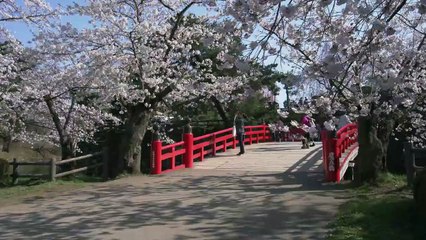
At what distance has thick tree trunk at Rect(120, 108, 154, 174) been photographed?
15.9m

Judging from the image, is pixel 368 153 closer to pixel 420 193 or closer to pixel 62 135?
pixel 420 193

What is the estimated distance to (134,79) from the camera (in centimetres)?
1717

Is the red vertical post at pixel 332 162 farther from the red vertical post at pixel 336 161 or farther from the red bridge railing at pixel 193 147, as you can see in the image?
the red bridge railing at pixel 193 147

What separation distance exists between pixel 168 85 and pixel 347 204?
324 inches

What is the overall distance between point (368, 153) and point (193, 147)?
24.9ft

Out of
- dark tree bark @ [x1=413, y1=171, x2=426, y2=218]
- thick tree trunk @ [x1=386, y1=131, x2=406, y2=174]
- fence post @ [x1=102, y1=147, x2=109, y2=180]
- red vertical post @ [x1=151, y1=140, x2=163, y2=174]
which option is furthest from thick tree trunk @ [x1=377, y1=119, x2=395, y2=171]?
thick tree trunk @ [x1=386, y1=131, x2=406, y2=174]

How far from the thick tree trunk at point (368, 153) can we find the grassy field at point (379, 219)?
62.4 inches

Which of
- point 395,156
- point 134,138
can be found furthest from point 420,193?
point 395,156

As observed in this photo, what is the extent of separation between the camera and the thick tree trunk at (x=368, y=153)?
12516mm

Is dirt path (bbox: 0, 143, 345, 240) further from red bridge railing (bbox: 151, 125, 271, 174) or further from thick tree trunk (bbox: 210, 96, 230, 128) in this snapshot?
thick tree trunk (bbox: 210, 96, 230, 128)

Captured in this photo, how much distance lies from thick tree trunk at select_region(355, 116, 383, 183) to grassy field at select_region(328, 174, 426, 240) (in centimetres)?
158

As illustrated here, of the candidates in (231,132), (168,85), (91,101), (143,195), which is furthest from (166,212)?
(231,132)

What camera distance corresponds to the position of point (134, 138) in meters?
16.1

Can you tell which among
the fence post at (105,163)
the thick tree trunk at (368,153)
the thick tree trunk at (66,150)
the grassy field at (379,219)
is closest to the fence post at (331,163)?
the thick tree trunk at (368,153)
